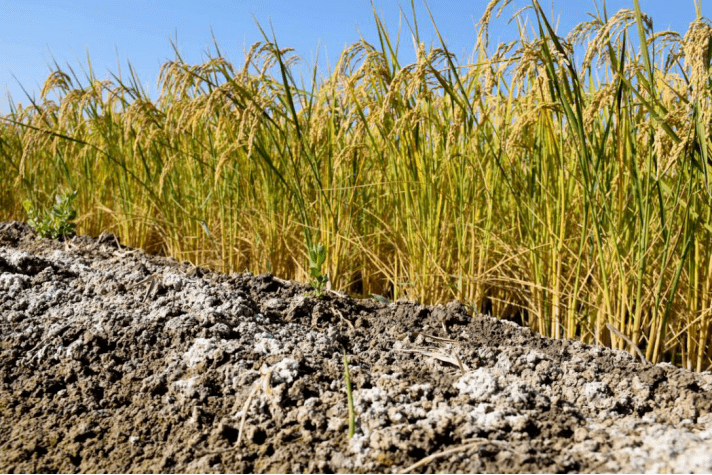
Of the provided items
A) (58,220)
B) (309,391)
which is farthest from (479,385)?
(58,220)

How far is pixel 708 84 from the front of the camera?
A: 1.80 meters

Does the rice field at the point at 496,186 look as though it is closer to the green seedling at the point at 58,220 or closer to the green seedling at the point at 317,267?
the green seedling at the point at 317,267

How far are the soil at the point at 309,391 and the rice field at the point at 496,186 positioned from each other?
20 cm

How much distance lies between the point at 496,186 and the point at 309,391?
1.15m

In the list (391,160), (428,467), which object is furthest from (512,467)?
(391,160)

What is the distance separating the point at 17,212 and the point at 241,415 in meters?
4.50

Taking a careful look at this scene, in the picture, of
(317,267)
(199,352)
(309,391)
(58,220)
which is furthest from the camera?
(58,220)

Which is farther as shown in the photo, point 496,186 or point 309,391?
point 496,186

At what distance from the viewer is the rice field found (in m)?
1.84

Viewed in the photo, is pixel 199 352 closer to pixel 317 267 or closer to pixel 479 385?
pixel 317 267

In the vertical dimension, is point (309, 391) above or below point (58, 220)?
below

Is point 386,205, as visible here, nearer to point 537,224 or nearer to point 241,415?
point 537,224

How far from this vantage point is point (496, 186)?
2.39 m

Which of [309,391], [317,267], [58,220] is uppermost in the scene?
[58,220]
